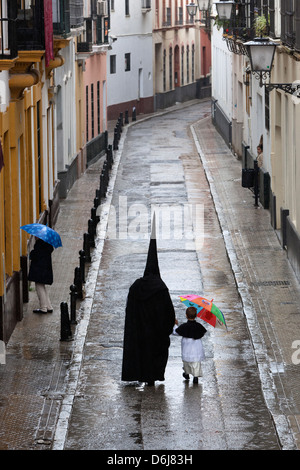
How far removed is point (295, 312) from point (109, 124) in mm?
32875

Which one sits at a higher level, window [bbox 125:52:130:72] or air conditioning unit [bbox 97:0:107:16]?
air conditioning unit [bbox 97:0:107:16]

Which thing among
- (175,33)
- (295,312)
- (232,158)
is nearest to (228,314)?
(295,312)

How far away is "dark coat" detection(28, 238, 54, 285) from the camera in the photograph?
678 inches

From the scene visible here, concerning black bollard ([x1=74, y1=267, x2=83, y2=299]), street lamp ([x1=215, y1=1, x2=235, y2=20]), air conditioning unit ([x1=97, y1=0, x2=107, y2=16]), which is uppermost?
air conditioning unit ([x1=97, y1=0, x2=107, y2=16])

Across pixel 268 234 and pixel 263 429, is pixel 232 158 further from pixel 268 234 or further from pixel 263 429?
pixel 263 429

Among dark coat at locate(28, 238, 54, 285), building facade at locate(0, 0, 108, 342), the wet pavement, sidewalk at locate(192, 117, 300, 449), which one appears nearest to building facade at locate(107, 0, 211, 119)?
building facade at locate(0, 0, 108, 342)

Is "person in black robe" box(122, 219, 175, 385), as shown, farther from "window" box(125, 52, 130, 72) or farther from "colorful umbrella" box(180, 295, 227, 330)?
"window" box(125, 52, 130, 72)

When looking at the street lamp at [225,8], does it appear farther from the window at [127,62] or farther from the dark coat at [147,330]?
the window at [127,62]

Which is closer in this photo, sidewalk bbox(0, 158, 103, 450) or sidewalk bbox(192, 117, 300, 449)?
sidewalk bbox(0, 158, 103, 450)

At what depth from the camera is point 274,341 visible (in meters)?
15.8

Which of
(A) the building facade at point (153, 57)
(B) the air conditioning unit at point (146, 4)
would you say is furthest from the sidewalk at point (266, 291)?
(B) the air conditioning unit at point (146, 4)

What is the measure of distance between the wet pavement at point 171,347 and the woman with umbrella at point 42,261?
30cm

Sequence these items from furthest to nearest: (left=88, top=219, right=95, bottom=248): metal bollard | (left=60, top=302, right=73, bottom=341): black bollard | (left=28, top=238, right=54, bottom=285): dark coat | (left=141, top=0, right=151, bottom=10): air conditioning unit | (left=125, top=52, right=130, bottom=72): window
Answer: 1. (left=141, top=0, right=151, bottom=10): air conditioning unit
2. (left=125, top=52, right=130, bottom=72): window
3. (left=88, top=219, right=95, bottom=248): metal bollard
4. (left=28, top=238, right=54, bottom=285): dark coat
5. (left=60, top=302, right=73, bottom=341): black bollard

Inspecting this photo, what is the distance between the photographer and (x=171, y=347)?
15.7m
